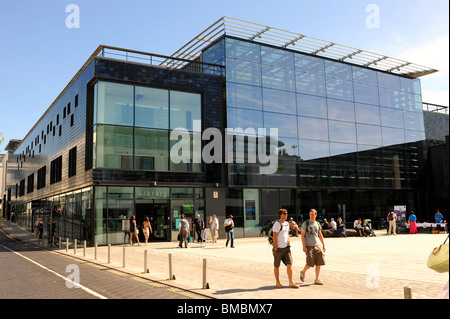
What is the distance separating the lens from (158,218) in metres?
26.3

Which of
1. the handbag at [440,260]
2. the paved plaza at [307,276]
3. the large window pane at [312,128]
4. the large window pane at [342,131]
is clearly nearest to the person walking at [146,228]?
the paved plaza at [307,276]

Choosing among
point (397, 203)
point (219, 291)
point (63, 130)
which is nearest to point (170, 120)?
point (63, 130)

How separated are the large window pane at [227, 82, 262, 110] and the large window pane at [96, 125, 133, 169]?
7580 mm

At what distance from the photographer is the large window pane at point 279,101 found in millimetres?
30234

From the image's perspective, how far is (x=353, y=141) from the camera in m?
34.8

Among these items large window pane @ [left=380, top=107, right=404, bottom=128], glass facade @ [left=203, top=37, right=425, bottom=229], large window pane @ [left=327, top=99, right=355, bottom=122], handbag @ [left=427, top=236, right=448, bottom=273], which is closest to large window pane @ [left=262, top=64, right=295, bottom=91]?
glass facade @ [left=203, top=37, right=425, bottom=229]

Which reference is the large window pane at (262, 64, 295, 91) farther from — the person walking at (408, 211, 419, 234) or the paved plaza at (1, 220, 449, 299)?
the paved plaza at (1, 220, 449, 299)

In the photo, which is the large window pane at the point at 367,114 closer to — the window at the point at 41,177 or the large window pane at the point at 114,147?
the large window pane at the point at 114,147

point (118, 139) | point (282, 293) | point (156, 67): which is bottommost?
point (282, 293)

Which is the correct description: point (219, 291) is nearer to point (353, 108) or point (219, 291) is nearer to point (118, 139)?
point (118, 139)

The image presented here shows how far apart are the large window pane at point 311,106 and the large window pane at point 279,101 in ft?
2.11

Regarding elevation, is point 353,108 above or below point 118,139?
above

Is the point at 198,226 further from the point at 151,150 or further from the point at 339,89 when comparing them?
the point at 339,89
